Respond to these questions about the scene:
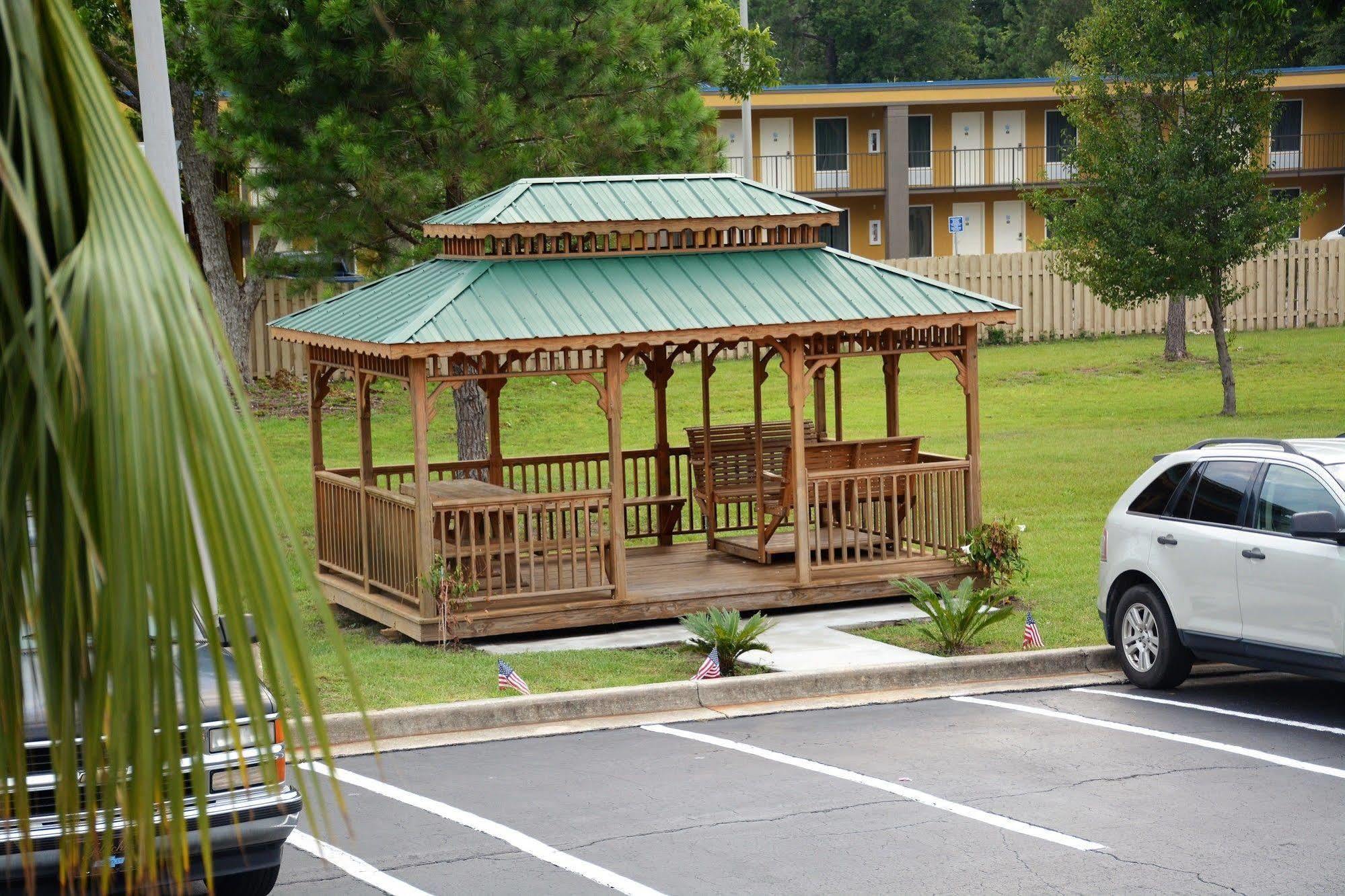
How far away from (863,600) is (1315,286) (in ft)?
91.1

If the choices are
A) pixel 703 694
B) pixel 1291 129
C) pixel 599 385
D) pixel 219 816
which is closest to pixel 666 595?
pixel 599 385

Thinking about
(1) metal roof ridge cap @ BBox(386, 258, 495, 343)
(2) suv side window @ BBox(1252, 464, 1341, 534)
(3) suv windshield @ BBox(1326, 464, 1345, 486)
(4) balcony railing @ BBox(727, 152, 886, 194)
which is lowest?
(2) suv side window @ BBox(1252, 464, 1341, 534)

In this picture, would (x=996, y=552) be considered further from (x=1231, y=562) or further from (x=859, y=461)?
(x=1231, y=562)

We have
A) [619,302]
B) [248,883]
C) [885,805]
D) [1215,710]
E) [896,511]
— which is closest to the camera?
[248,883]

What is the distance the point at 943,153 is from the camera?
4594cm

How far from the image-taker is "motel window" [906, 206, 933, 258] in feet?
156

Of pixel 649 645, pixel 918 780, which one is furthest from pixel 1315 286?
pixel 918 780

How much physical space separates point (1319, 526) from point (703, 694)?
4.16 meters

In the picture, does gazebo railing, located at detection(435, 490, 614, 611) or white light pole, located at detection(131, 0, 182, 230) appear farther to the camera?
gazebo railing, located at detection(435, 490, 614, 611)

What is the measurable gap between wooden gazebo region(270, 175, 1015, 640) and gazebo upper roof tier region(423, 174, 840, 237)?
0.07ft

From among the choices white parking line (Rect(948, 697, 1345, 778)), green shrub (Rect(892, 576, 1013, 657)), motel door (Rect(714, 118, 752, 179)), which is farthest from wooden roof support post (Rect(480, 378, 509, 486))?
motel door (Rect(714, 118, 752, 179))

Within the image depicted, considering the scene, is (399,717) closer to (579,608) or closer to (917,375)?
(579,608)

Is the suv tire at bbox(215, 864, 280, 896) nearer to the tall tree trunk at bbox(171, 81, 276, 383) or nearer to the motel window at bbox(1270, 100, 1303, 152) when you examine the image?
the tall tree trunk at bbox(171, 81, 276, 383)

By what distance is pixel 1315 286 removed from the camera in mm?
38562
